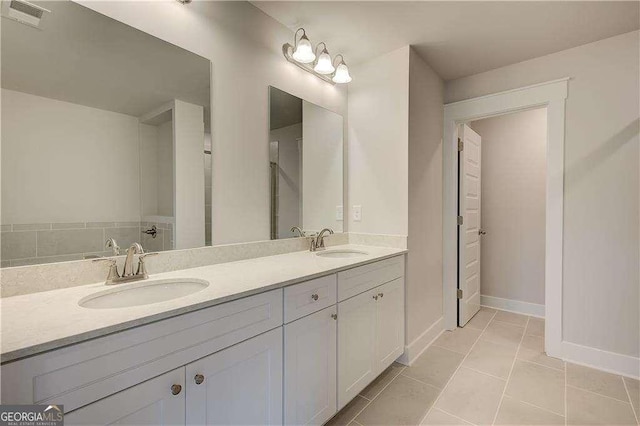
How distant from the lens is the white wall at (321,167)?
7.09ft

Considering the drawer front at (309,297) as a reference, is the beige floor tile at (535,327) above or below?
below

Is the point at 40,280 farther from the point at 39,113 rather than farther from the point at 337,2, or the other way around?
the point at 337,2

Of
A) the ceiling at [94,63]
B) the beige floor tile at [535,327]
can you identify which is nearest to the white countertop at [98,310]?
the ceiling at [94,63]

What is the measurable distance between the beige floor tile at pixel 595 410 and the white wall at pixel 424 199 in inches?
36.6

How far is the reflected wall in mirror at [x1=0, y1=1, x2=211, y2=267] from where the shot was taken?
1015 mm

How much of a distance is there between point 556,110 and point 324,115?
179 centimetres

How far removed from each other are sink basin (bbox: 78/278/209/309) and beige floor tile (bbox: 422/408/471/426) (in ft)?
4.56

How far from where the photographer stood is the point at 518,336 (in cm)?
260

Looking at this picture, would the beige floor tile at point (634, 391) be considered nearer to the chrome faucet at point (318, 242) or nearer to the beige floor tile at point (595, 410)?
the beige floor tile at point (595, 410)

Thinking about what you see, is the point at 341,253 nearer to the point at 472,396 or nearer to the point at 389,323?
the point at 389,323

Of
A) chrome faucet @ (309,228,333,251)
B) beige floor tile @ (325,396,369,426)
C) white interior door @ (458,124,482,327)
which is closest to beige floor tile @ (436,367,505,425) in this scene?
beige floor tile @ (325,396,369,426)

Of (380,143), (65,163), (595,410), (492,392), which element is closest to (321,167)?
(380,143)

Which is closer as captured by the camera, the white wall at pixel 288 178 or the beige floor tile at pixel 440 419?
the beige floor tile at pixel 440 419

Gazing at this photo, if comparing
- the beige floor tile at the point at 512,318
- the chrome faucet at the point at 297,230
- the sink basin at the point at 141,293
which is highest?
the chrome faucet at the point at 297,230
